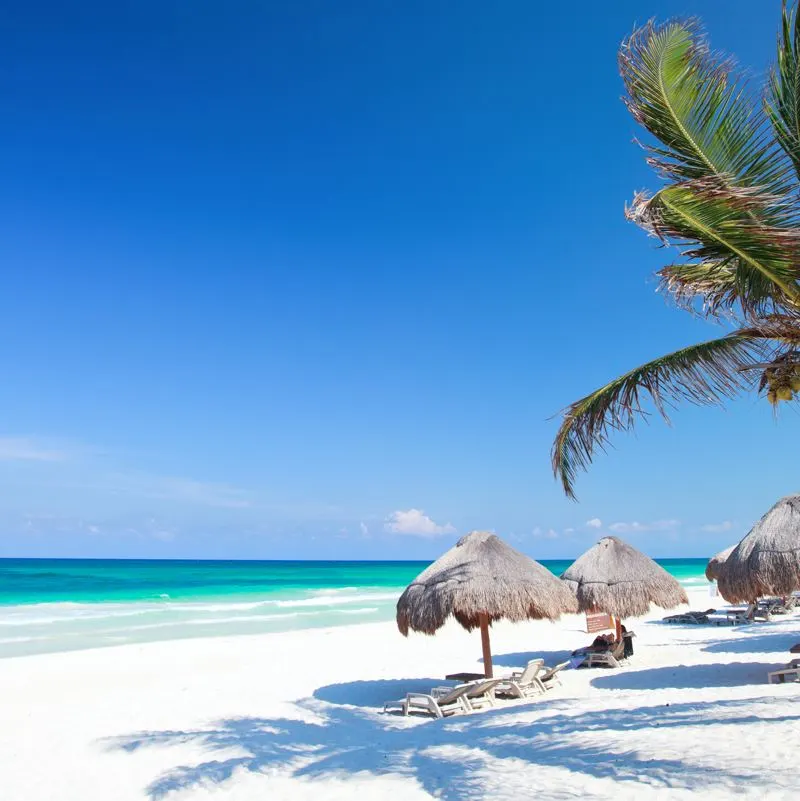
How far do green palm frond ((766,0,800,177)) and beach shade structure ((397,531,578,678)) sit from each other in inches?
248

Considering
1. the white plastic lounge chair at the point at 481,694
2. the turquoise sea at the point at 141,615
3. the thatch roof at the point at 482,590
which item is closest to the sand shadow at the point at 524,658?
the thatch roof at the point at 482,590

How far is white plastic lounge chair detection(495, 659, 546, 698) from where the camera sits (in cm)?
908

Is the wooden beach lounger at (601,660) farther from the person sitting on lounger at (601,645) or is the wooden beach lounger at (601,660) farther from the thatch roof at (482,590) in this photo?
the thatch roof at (482,590)

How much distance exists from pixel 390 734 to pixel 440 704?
3.34 ft

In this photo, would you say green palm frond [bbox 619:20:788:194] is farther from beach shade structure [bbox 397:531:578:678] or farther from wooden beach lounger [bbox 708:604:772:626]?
wooden beach lounger [bbox 708:604:772:626]

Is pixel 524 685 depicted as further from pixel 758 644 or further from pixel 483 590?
pixel 758 644

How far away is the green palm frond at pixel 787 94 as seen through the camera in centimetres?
406

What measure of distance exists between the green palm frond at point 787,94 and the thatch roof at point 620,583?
29.3ft

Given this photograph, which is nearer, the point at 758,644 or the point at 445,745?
the point at 445,745

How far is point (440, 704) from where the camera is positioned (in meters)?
8.40

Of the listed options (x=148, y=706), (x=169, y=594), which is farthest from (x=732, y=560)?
(x=169, y=594)

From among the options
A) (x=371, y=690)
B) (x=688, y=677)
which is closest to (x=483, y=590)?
(x=371, y=690)

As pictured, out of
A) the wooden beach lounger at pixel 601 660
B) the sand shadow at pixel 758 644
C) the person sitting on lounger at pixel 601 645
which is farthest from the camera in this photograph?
the sand shadow at pixel 758 644

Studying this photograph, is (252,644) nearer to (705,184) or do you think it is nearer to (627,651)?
(627,651)
